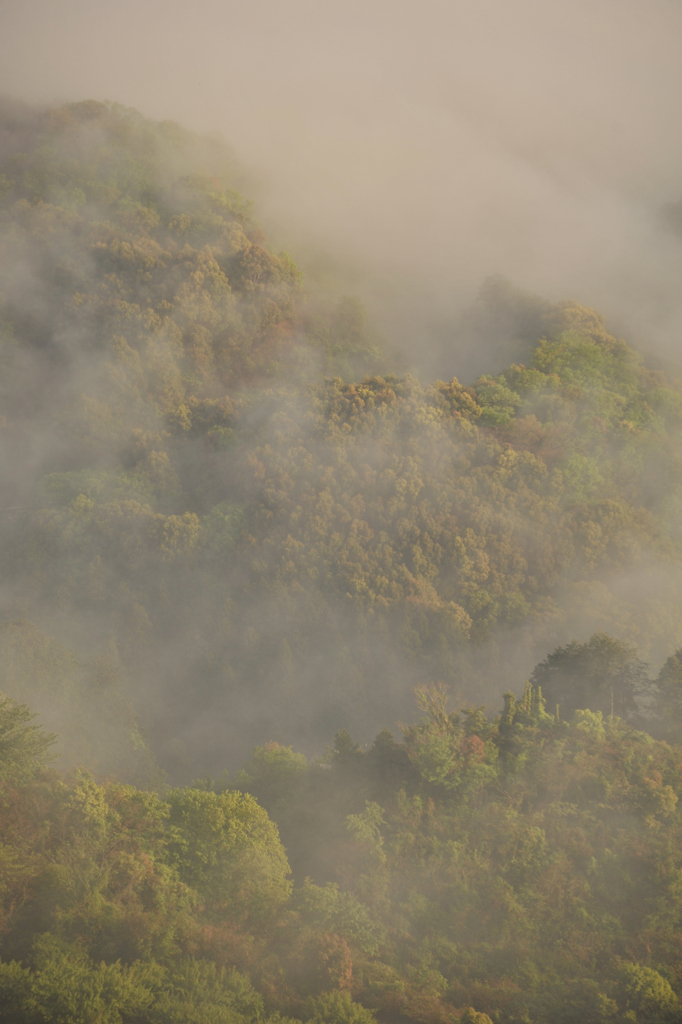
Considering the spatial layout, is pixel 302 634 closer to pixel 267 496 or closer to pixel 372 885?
pixel 267 496

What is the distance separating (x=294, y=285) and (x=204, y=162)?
505 inches

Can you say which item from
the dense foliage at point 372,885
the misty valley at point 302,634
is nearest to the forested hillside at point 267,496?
the misty valley at point 302,634

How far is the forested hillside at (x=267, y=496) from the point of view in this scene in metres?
27.5

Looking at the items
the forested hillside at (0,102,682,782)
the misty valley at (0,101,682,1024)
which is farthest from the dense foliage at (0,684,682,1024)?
the forested hillside at (0,102,682,782)

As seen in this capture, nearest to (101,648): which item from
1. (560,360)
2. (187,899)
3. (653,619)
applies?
(187,899)

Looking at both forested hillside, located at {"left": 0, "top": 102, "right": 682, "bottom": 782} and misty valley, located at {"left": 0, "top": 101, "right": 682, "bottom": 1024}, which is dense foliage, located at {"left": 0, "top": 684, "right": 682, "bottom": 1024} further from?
forested hillside, located at {"left": 0, "top": 102, "right": 682, "bottom": 782}

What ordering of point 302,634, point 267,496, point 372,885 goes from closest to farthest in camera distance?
point 372,885
point 302,634
point 267,496

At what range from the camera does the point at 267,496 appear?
31.8 metres

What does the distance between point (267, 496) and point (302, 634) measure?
260 inches

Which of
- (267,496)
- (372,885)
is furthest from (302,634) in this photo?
(372,885)

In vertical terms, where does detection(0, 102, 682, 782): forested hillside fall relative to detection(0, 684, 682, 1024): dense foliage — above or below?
above

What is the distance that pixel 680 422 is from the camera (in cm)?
3438

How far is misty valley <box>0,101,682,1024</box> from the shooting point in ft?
50.9

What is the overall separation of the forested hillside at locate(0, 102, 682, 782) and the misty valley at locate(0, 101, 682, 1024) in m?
0.17
